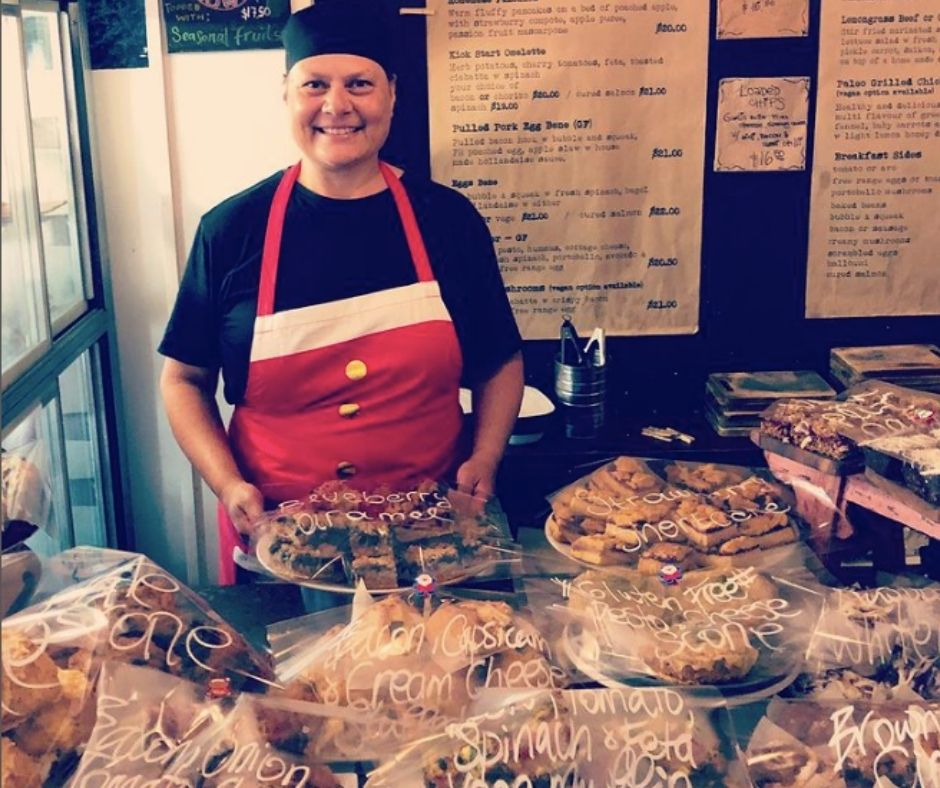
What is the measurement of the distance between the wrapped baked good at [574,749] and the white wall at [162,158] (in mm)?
1832

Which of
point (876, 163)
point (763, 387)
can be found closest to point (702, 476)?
point (763, 387)

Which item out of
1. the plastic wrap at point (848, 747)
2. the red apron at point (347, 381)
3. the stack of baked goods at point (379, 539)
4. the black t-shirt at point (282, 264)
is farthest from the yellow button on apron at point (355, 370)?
the plastic wrap at point (848, 747)

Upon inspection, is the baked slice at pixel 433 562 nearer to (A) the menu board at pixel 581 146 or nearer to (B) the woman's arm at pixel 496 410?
(B) the woman's arm at pixel 496 410

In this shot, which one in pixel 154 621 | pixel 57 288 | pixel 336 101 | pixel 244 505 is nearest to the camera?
pixel 154 621

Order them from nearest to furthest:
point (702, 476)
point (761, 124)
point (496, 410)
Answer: point (702, 476), point (496, 410), point (761, 124)

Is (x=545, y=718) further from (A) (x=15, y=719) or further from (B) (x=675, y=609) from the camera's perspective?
(A) (x=15, y=719)

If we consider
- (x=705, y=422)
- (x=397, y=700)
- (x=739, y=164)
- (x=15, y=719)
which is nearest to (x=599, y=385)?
(x=705, y=422)

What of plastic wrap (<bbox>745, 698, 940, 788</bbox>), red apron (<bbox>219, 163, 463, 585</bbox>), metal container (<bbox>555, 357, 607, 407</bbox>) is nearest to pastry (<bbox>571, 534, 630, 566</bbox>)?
plastic wrap (<bbox>745, 698, 940, 788</bbox>)

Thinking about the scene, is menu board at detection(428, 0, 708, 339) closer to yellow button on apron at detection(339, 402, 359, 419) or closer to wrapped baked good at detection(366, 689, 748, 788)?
yellow button on apron at detection(339, 402, 359, 419)

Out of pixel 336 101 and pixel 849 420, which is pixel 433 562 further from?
pixel 336 101

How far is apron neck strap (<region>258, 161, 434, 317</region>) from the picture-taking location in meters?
1.96

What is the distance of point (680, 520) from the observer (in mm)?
1438

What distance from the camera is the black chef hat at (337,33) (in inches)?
73.6

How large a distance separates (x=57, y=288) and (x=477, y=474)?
1095 millimetres
